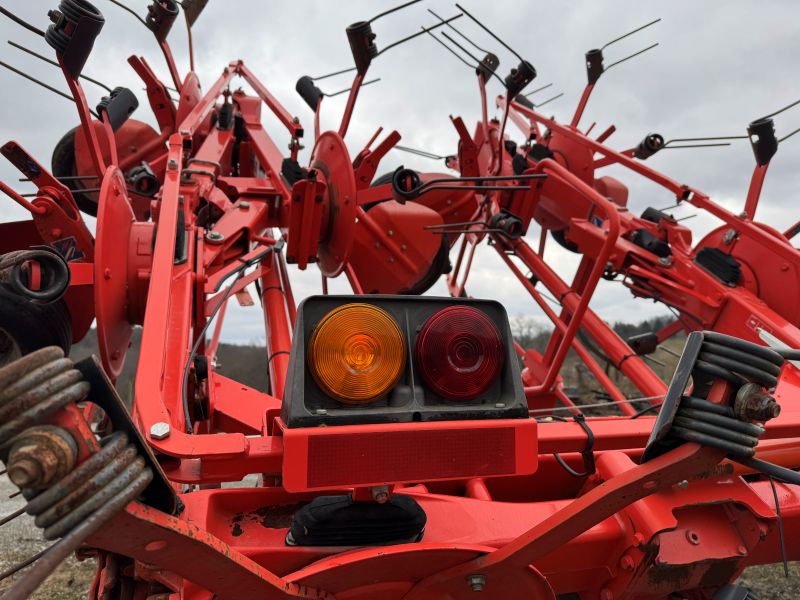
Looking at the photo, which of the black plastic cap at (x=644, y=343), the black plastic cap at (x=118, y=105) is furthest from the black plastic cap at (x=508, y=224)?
the black plastic cap at (x=118, y=105)

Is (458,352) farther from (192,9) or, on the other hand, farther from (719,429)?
(192,9)

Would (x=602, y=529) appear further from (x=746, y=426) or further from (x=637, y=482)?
(x=746, y=426)

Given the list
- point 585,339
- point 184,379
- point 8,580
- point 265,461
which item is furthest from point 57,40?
point 585,339

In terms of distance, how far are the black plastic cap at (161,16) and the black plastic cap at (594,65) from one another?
11.3 ft

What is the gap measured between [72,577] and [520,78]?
14.7 feet

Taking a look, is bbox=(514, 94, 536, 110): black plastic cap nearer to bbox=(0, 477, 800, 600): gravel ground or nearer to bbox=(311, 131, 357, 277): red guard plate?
bbox=(311, 131, 357, 277): red guard plate

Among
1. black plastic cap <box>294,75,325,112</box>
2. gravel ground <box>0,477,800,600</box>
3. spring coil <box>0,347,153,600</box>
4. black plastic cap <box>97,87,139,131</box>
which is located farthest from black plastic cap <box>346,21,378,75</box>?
gravel ground <box>0,477,800,600</box>

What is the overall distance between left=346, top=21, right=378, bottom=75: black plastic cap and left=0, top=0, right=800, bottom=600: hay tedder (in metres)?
0.01

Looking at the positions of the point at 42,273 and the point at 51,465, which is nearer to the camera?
the point at 51,465

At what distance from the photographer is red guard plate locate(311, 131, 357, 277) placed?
329 cm

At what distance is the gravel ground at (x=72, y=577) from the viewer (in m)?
3.36

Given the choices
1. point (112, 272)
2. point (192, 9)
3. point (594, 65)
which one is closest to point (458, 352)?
point (112, 272)

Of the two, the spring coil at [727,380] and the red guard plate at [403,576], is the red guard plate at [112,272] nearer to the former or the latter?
the red guard plate at [403,576]

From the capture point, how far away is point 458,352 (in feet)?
4.75
